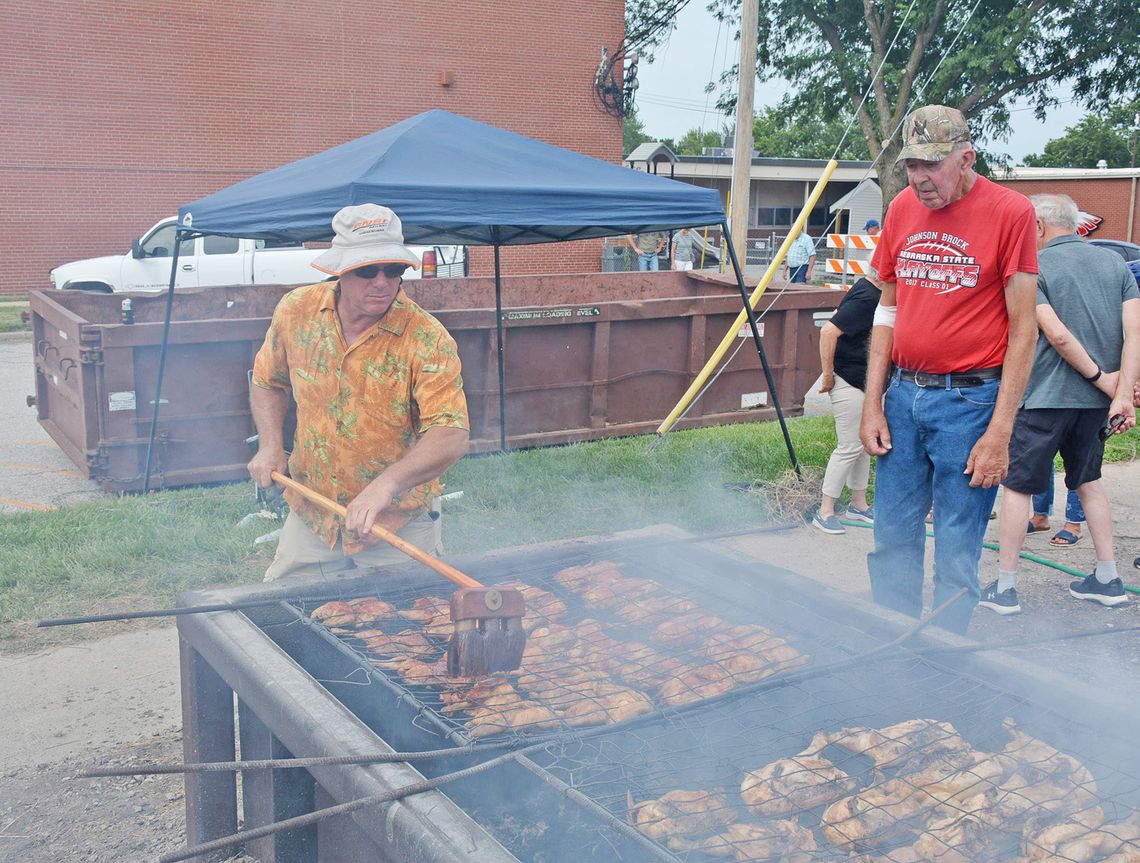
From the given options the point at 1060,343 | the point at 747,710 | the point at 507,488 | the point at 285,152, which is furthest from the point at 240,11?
the point at 747,710

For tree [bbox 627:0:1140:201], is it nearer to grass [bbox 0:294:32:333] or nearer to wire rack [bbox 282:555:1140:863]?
grass [bbox 0:294:32:333]

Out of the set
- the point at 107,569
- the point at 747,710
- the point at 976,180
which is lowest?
the point at 107,569

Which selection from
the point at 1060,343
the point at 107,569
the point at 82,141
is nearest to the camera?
the point at 1060,343

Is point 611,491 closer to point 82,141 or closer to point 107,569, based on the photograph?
point 107,569

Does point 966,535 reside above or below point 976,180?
below

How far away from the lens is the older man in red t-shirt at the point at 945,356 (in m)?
3.60

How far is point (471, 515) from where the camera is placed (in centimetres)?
667

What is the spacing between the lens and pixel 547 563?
370 cm

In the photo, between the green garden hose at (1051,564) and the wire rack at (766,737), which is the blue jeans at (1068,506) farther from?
the wire rack at (766,737)

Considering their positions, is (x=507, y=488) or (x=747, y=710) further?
(x=507, y=488)

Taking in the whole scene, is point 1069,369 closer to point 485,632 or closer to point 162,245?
point 485,632

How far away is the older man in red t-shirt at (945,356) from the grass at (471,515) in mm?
2114

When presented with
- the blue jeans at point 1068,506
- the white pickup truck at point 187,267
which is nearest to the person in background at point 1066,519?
the blue jeans at point 1068,506

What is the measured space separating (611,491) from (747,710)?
15.0ft
